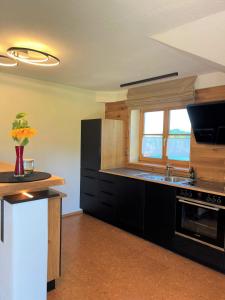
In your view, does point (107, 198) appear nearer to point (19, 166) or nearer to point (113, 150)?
point (113, 150)

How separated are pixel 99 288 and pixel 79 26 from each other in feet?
7.57

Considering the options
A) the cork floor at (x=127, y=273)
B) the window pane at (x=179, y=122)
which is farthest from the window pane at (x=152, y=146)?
the cork floor at (x=127, y=273)

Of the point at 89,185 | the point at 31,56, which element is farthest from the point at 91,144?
the point at 31,56

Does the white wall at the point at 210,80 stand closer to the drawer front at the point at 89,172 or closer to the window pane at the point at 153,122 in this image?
the window pane at the point at 153,122

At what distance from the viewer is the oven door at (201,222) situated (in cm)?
246

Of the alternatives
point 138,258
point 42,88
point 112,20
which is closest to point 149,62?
point 112,20

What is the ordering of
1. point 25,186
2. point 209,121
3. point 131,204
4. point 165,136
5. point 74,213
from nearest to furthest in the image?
point 25,186
point 209,121
point 131,204
point 165,136
point 74,213

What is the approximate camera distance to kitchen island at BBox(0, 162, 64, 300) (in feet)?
5.24

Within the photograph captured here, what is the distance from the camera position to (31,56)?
2576 mm

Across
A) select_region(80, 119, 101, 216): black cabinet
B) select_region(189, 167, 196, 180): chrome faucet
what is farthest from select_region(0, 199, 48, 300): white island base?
select_region(80, 119, 101, 216): black cabinet

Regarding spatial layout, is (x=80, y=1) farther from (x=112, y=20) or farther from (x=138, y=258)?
(x=138, y=258)

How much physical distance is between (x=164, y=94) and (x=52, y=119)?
6.09 feet

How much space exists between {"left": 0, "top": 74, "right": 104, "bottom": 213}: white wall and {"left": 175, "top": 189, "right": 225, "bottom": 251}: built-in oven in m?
2.11

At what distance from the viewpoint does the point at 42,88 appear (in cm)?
376
